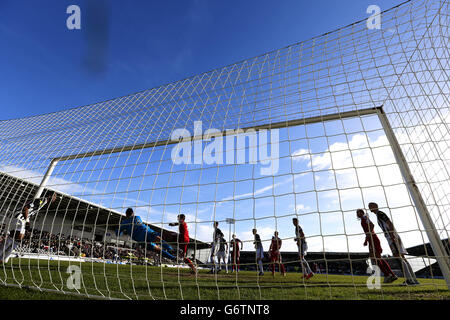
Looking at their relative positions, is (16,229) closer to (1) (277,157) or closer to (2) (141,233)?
(2) (141,233)

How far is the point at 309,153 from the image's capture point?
344 centimetres

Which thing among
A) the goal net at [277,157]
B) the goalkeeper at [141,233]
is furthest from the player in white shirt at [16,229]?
the goalkeeper at [141,233]

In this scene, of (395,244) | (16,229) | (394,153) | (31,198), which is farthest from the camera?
(31,198)

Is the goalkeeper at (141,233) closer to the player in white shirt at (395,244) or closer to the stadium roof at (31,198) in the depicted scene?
the stadium roof at (31,198)

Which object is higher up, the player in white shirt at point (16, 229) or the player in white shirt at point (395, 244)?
the player in white shirt at point (16, 229)

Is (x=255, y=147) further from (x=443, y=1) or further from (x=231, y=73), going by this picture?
(x=443, y=1)

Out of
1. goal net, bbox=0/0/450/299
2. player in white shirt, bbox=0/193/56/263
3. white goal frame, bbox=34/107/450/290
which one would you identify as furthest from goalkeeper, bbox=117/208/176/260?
player in white shirt, bbox=0/193/56/263

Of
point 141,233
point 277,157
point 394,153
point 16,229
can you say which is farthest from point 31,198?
point 394,153

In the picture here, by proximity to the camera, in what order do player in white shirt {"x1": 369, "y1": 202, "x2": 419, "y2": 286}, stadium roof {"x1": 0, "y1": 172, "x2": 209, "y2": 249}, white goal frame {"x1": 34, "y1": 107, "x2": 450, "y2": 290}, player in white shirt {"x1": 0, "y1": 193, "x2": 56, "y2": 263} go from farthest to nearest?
1. player in white shirt {"x1": 0, "y1": 193, "x2": 56, "y2": 263}
2. stadium roof {"x1": 0, "y1": 172, "x2": 209, "y2": 249}
3. player in white shirt {"x1": 369, "y1": 202, "x2": 419, "y2": 286}
4. white goal frame {"x1": 34, "y1": 107, "x2": 450, "y2": 290}

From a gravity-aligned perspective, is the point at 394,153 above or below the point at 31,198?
below

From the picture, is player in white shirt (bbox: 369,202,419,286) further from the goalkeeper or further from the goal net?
the goalkeeper

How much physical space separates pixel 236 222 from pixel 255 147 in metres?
1.41
